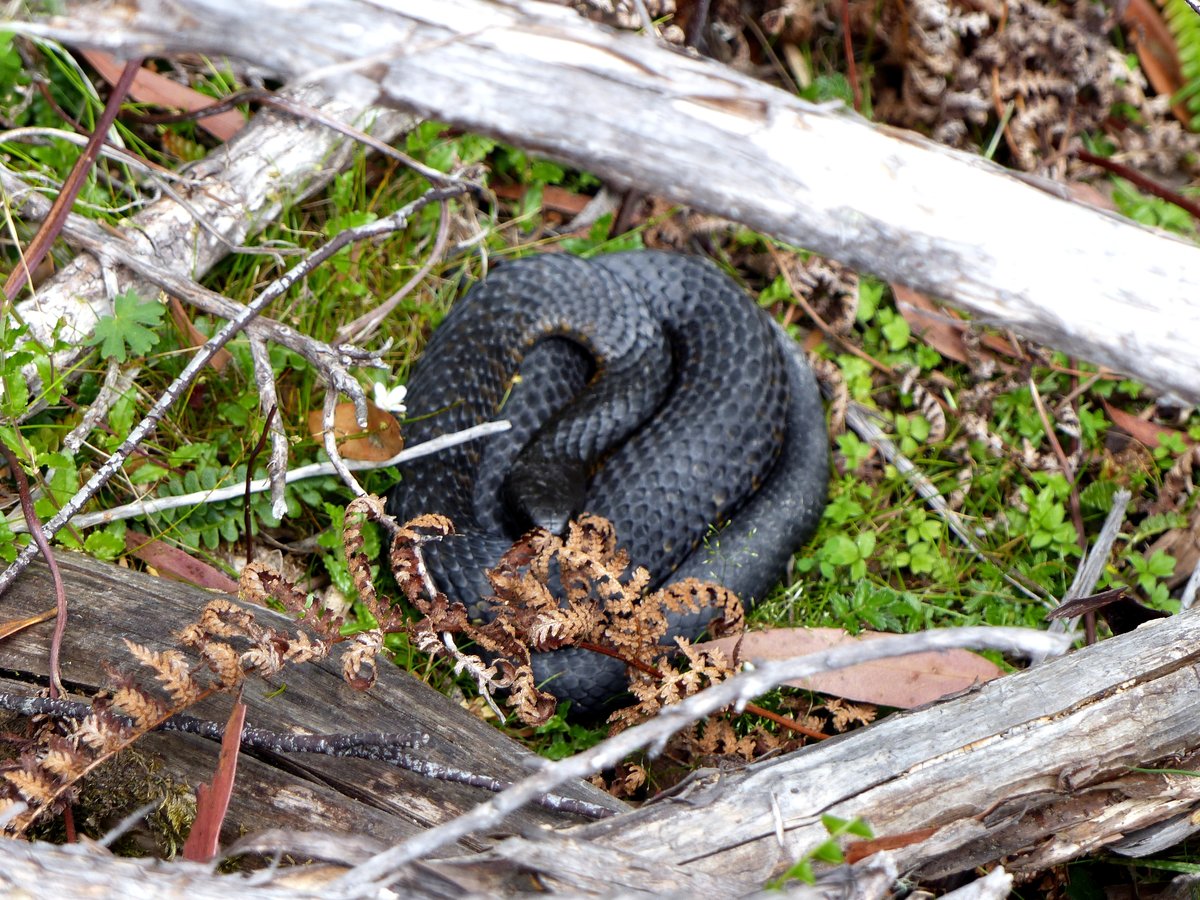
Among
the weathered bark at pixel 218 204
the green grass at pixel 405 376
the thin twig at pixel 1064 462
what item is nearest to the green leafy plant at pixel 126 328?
the green grass at pixel 405 376

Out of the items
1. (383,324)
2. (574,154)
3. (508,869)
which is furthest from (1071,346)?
(383,324)

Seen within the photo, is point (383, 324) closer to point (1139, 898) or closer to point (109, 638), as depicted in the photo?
point (109, 638)

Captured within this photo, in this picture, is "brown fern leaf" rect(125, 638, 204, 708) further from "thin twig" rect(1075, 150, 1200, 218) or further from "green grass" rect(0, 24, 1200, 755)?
"thin twig" rect(1075, 150, 1200, 218)

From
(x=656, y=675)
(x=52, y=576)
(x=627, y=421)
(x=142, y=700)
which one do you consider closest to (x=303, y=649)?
(x=142, y=700)

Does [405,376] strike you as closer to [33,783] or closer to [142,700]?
[142,700]

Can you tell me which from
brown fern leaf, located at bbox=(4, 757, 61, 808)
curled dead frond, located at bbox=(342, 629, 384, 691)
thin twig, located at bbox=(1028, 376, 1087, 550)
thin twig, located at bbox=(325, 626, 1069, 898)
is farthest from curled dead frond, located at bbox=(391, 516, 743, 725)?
thin twig, located at bbox=(1028, 376, 1087, 550)

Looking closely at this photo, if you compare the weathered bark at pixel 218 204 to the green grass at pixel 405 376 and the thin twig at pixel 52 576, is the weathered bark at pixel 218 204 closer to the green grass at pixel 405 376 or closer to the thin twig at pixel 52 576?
the green grass at pixel 405 376
